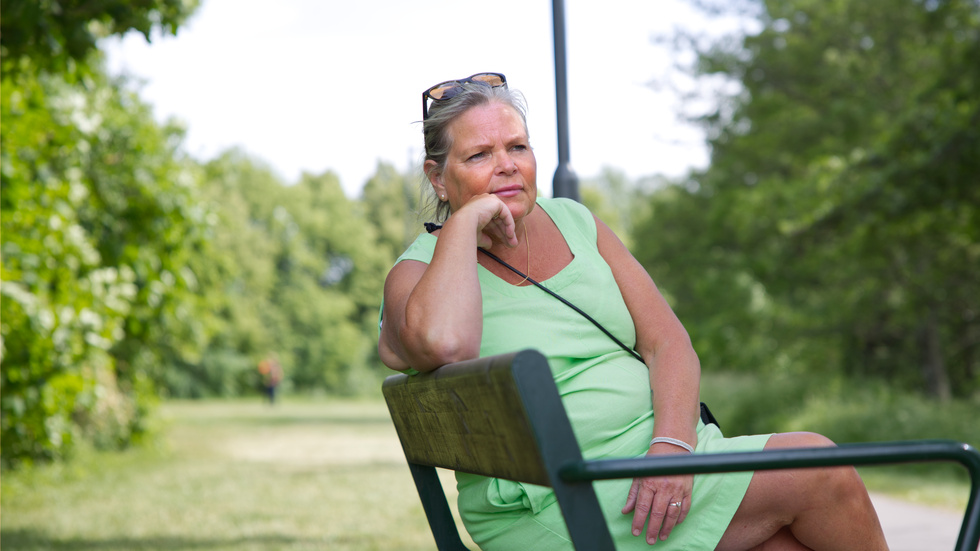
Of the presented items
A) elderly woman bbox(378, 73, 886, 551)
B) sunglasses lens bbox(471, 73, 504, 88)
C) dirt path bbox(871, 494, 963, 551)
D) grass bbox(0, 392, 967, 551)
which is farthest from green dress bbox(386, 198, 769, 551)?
grass bbox(0, 392, 967, 551)

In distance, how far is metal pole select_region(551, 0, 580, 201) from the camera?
510cm

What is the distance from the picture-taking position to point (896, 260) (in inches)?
645

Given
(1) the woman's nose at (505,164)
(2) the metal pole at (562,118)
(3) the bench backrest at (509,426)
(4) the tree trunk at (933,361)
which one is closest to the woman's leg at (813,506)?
(3) the bench backrest at (509,426)

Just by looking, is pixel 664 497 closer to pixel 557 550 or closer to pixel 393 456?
pixel 557 550

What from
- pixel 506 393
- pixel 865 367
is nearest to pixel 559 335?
pixel 506 393

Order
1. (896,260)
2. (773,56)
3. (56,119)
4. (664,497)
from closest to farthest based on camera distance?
(664,497)
(56,119)
(896,260)
(773,56)

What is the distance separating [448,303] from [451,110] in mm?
612

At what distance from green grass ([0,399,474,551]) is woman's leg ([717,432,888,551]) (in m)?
5.47

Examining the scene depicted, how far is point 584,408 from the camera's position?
6.76 ft

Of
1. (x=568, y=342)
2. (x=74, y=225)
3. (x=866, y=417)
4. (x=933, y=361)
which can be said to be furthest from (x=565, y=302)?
(x=933, y=361)

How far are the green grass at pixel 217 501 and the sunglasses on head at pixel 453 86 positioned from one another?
5321 mm

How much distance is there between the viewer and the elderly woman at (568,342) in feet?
6.20

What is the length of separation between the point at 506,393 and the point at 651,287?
0.91 metres

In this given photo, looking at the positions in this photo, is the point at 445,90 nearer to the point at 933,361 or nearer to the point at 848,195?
the point at 848,195
